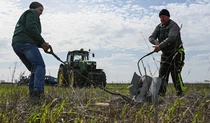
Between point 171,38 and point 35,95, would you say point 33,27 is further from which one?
point 171,38

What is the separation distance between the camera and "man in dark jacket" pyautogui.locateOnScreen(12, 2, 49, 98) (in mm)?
4688

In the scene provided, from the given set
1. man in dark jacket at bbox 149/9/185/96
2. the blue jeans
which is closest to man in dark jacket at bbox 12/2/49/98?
the blue jeans

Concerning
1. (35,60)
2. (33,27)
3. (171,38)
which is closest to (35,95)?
(35,60)

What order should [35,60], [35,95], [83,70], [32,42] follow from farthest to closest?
1. [83,70]
2. [32,42]
3. [35,60]
4. [35,95]

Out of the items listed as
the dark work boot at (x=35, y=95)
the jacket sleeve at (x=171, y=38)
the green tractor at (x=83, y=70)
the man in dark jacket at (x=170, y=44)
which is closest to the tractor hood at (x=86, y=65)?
the green tractor at (x=83, y=70)

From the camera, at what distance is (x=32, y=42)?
15.9 feet

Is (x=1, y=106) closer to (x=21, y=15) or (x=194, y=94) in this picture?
(x=21, y=15)

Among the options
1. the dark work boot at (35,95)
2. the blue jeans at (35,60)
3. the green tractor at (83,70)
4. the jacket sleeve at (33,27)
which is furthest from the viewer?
the green tractor at (83,70)

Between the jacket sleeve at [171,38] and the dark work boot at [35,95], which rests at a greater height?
the jacket sleeve at [171,38]

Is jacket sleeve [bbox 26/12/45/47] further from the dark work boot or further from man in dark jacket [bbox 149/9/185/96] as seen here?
man in dark jacket [bbox 149/9/185/96]

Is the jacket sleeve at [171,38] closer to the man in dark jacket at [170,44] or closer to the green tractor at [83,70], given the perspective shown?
the man in dark jacket at [170,44]

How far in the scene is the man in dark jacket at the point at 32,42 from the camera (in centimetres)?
469

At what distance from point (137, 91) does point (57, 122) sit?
178 cm

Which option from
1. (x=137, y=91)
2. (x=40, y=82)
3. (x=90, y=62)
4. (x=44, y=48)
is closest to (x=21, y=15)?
(x=44, y=48)
